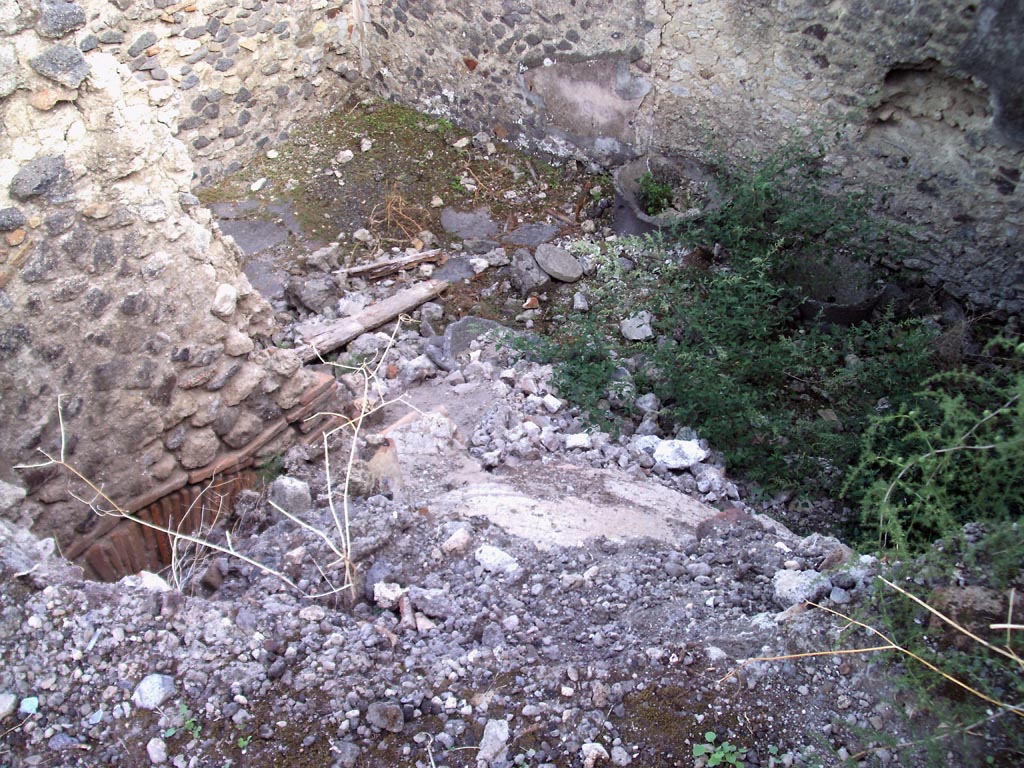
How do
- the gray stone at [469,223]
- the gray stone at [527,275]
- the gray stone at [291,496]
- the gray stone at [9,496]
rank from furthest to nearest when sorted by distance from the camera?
the gray stone at [469,223] → the gray stone at [527,275] → the gray stone at [291,496] → the gray stone at [9,496]

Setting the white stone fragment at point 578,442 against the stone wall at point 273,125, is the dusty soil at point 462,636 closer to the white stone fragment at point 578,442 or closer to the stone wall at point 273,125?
the white stone fragment at point 578,442

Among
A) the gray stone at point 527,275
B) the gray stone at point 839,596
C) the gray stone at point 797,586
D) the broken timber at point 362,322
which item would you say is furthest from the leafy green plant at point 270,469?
the gray stone at point 527,275

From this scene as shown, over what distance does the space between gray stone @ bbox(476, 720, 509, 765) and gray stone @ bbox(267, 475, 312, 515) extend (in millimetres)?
1256

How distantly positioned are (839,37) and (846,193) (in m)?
0.87

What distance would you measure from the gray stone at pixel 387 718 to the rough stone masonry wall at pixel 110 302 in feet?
4.73

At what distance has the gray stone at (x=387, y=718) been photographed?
7.17 feet

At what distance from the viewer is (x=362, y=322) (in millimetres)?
4914

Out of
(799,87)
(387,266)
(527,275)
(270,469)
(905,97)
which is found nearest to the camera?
(270,469)

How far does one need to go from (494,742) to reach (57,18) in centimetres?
253

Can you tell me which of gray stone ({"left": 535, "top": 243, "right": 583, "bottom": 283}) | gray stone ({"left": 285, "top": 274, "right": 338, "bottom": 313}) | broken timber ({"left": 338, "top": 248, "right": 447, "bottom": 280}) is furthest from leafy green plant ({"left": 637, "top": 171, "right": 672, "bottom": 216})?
gray stone ({"left": 285, "top": 274, "right": 338, "bottom": 313})

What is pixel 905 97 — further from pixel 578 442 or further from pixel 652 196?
pixel 578 442

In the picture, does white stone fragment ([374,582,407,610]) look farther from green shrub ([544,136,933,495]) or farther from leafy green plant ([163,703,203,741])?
green shrub ([544,136,933,495])

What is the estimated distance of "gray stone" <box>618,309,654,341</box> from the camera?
15.6 ft

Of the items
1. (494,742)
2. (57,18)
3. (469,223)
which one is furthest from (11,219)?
(469,223)
